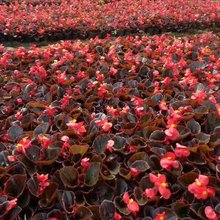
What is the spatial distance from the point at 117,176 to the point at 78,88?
4.28 feet

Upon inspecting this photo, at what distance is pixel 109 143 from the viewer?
236 centimetres

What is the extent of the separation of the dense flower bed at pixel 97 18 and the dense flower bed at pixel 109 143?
173 inches

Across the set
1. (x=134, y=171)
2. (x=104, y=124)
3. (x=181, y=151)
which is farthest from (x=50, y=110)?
(x=181, y=151)

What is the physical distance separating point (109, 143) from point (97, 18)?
6833mm

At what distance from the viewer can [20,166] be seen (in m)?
2.27

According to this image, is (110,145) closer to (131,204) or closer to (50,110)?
(131,204)

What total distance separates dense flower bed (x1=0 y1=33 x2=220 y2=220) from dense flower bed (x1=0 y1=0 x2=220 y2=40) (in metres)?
4.39

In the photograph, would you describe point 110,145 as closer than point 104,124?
Yes

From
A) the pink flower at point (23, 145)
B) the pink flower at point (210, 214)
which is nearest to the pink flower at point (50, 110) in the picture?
the pink flower at point (23, 145)

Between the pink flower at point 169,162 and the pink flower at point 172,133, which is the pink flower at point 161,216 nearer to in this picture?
the pink flower at point 169,162

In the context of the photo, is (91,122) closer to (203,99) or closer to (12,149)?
(12,149)

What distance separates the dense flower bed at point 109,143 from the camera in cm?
205

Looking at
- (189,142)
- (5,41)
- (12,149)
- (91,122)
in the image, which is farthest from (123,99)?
(5,41)

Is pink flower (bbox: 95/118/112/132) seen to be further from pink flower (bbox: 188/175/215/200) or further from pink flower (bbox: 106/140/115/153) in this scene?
pink flower (bbox: 188/175/215/200)
